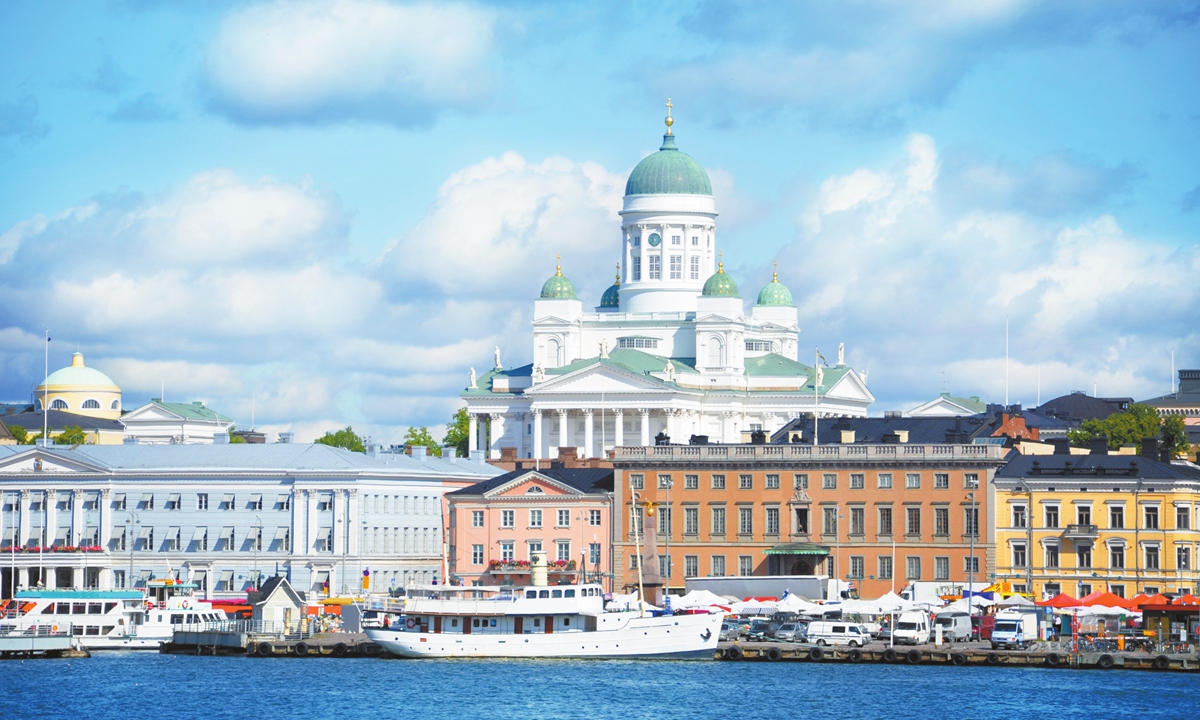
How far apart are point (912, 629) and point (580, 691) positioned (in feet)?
55.0

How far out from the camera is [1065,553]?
11150cm

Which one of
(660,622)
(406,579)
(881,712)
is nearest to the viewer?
(881,712)

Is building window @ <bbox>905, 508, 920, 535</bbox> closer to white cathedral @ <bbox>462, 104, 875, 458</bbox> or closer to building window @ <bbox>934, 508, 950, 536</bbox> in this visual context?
building window @ <bbox>934, 508, 950, 536</bbox>

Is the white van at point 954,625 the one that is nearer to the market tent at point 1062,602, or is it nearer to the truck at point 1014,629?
the truck at point 1014,629

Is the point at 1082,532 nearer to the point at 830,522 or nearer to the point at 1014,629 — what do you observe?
the point at 830,522

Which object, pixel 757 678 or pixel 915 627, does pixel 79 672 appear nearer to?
pixel 757 678

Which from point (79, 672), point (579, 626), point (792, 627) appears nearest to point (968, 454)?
point (792, 627)

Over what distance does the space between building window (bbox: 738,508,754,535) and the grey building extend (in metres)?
22.2

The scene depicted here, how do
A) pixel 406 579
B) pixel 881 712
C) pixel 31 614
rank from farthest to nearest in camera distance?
pixel 406 579 < pixel 31 614 < pixel 881 712

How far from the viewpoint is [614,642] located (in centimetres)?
9850

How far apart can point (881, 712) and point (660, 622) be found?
16740mm

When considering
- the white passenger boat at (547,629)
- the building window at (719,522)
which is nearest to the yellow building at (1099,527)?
the building window at (719,522)

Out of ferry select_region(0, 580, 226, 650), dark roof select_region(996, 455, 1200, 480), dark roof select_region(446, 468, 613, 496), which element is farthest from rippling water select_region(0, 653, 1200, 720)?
dark roof select_region(446, 468, 613, 496)

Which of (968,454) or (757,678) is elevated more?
(968,454)
